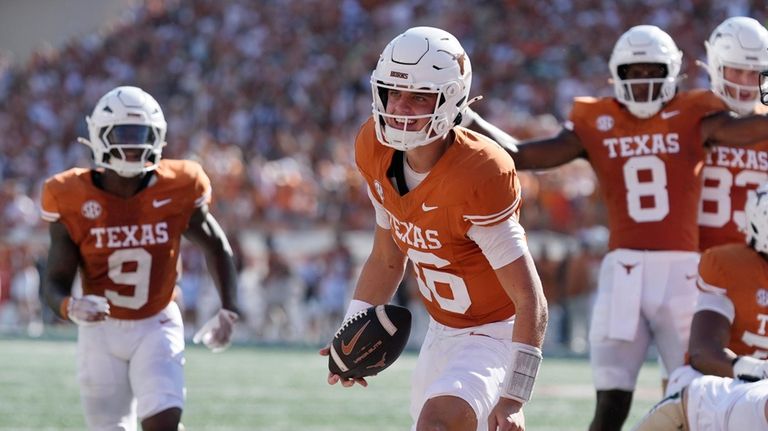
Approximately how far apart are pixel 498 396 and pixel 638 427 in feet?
2.15

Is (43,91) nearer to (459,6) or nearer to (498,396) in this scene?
(459,6)

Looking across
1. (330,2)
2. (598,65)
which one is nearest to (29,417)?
(598,65)

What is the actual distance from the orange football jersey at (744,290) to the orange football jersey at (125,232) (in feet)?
7.06

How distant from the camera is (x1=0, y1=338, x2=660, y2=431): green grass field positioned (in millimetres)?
7766

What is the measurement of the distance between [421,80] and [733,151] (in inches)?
87.8

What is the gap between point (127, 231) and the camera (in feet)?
18.4

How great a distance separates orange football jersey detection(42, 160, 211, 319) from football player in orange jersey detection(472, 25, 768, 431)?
148 centimetres

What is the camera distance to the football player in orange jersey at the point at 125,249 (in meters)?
5.48

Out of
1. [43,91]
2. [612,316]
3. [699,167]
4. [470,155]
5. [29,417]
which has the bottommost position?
[43,91]

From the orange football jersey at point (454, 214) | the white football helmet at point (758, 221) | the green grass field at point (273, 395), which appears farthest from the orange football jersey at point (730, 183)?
the green grass field at point (273, 395)

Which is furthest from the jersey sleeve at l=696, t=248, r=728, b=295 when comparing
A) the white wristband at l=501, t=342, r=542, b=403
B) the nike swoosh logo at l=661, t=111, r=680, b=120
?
the white wristband at l=501, t=342, r=542, b=403

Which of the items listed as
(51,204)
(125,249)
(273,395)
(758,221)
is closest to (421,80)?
(758,221)

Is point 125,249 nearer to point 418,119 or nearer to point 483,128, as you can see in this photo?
point 483,128

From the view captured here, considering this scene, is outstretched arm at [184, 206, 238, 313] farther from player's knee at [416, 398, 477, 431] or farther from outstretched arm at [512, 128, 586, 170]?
player's knee at [416, 398, 477, 431]
